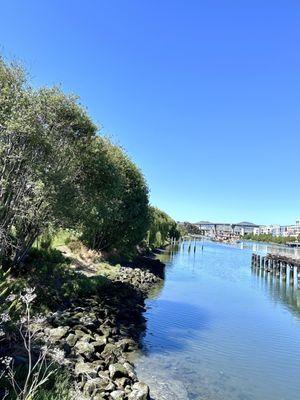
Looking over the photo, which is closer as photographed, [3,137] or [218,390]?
[218,390]

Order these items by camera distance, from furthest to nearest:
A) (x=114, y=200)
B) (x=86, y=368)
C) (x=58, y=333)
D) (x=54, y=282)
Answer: (x=114, y=200) → (x=54, y=282) → (x=58, y=333) → (x=86, y=368)

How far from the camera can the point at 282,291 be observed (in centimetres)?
4247

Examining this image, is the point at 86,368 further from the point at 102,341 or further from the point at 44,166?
the point at 44,166

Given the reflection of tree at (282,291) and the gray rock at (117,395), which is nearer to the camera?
A: the gray rock at (117,395)

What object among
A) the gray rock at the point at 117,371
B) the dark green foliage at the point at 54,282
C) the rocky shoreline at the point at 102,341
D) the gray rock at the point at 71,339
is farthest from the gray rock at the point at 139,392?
the dark green foliage at the point at 54,282

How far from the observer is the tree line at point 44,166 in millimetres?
16828

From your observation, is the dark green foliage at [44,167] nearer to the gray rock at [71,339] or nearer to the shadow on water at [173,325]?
the gray rock at [71,339]

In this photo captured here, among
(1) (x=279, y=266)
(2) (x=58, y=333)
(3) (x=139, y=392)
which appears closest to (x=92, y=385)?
(3) (x=139, y=392)

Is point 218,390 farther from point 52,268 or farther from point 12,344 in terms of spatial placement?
point 52,268

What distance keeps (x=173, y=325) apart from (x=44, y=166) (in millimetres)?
10722

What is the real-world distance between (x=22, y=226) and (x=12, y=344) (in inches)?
456

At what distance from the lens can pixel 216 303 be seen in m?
30.8

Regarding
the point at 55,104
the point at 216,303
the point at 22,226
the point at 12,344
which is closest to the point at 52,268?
the point at 22,226

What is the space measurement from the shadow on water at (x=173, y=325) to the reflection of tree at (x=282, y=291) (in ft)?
28.3
